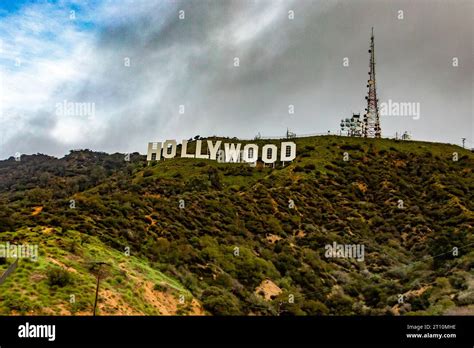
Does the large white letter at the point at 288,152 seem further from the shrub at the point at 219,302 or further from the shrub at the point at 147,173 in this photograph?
the shrub at the point at 219,302

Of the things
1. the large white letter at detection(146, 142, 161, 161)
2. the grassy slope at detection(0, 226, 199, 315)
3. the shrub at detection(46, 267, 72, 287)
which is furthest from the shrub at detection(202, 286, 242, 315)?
the large white letter at detection(146, 142, 161, 161)

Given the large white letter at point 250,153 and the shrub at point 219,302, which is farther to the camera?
the large white letter at point 250,153

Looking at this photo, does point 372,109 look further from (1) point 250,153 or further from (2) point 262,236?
(2) point 262,236

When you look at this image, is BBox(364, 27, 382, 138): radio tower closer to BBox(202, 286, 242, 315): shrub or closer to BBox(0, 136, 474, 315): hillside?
BBox(0, 136, 474, 315): hillside

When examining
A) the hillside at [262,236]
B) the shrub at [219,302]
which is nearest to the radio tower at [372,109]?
the hillside at [262,236]

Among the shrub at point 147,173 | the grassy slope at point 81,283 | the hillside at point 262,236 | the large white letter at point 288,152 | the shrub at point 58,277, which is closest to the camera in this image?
the grassy slope at point 81,283

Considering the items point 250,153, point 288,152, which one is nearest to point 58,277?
point 250,153
